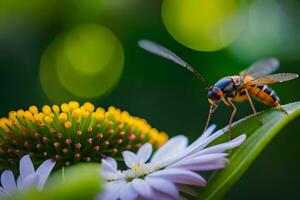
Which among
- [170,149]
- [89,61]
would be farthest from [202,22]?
[170,149]

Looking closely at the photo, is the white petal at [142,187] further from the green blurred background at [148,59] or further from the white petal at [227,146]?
the green blurred background at [148,59]

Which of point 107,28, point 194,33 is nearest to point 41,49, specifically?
point 107,28

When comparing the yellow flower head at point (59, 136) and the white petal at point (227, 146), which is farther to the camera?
the yellow flower head at point (59, 136)

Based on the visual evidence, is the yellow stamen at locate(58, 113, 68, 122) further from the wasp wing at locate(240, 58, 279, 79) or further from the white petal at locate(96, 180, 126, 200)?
the wasp wing at locate(240, 58, 279, 79)

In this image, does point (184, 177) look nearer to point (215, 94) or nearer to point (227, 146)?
point (227, 146)

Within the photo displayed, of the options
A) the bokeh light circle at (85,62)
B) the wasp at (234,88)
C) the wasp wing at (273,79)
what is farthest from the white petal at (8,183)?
the bokeh light circle at (85,62)

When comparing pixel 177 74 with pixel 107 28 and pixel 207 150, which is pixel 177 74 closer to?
pixel 107 28

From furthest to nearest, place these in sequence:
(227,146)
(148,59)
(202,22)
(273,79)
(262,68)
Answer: (202,22)
(148,59)
(262,68)
(273,79)
(227,146)
